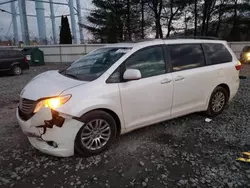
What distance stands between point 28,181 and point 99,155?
3.22 ft

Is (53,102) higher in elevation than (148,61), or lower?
lower

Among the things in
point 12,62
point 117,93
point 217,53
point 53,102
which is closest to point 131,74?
point 117,93

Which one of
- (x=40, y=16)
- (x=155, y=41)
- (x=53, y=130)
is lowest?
(x=53, y=130)

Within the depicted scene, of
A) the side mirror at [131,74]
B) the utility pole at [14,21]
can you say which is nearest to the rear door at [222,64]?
the side mirror at [131,74]

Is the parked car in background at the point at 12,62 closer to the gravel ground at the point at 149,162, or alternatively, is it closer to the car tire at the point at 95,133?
the gravel ground at the point at 149,162

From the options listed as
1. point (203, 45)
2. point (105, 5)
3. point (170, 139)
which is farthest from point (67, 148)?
point (105, 5)

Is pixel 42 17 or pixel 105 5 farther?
pixel 42 17

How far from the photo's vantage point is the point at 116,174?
2.76m

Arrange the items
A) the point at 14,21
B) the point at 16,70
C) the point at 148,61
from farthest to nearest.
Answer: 1. the point at 14,21
2. the point at 16,70
3. the point at 148,61

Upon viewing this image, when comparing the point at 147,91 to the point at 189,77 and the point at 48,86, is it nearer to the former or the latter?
the point at 189,77

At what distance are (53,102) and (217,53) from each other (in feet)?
11.3

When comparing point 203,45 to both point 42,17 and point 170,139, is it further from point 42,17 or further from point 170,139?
point 42,17

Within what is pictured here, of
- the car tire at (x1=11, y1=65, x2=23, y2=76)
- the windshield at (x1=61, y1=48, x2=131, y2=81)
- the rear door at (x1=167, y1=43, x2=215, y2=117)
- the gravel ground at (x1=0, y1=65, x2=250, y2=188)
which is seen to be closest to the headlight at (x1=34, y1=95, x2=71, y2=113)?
the windshield at (x1=61, y1=48, x2=131, y2=81)

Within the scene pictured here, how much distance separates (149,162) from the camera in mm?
3012
